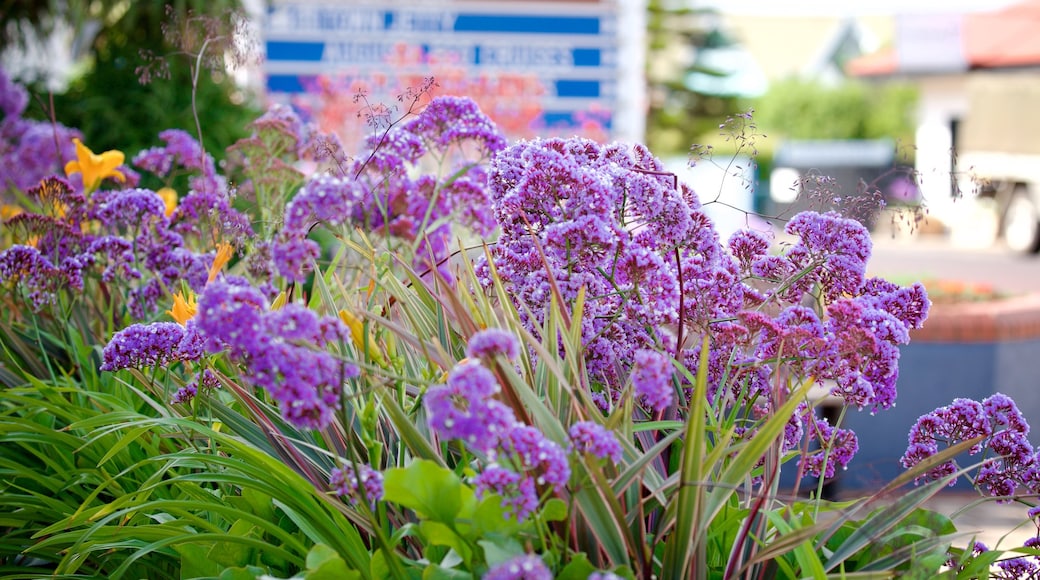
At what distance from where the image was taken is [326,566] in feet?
4.67

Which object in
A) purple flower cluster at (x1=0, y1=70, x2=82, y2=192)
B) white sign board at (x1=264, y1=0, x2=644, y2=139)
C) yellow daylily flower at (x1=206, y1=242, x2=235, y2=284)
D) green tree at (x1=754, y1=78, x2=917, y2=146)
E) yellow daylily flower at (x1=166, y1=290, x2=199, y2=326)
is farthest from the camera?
green tree at (x1=754, y1=78, x2=917, y2=146)

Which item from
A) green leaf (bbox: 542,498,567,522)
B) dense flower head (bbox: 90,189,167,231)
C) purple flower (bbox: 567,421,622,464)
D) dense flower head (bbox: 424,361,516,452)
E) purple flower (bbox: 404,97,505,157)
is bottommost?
green leaf (bbox: 542,498,567,522)

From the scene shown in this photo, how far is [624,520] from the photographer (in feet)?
4.89

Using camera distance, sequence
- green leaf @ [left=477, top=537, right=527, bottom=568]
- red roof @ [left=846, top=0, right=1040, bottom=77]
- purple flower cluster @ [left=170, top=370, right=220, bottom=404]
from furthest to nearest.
A: red roof @ [left=846, top=0, right=1040, bottom=77], purple flower cluster @ [left=170, top=370, right=220, bottom=404], green leaf @ [left=477, top=537, right=527, bottom=568]

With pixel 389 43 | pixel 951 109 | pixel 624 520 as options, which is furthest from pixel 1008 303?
pixel 951 109

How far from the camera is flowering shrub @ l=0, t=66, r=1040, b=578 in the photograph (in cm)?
138

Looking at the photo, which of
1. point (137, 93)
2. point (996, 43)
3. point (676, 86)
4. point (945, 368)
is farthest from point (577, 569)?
point (676, 86)

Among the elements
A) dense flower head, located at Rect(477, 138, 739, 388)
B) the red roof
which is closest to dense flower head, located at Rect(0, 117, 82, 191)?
dense flower head, located at Rect(477, 138, 739, 388)

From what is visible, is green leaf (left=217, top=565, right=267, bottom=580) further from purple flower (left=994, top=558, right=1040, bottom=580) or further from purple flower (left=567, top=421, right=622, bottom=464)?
purple flower (left=994, top=558, right=1040, bottom=580)

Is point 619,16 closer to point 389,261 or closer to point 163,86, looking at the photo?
point 163,86

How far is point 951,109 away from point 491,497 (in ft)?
105

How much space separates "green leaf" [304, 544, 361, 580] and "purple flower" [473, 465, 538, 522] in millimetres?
258

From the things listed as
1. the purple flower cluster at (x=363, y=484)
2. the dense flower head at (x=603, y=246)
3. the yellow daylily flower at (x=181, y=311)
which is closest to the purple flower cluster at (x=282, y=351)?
the purple flower cluster at (x=363, y=484)

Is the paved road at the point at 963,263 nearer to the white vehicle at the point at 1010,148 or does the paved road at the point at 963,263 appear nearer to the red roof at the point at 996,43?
the white vehicle at the point at 1010,148
